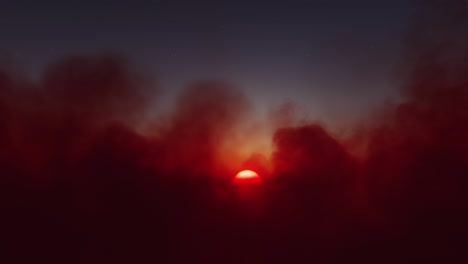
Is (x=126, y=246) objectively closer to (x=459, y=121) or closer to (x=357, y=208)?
(x=357, y=208)

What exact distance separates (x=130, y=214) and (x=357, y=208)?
35.8ft

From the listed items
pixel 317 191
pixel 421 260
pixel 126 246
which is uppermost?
pixel 317 191

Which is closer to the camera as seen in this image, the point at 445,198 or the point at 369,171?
the point at 445,198

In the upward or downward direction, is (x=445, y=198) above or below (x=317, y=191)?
below

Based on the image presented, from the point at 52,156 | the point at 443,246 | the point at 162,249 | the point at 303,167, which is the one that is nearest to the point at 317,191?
the point at 303,167

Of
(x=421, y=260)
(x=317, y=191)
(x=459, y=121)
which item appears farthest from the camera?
(x=317, y=191)

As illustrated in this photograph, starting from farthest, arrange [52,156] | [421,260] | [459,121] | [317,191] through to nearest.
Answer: [317,191] → [52,156] → [459,121] → [421,260]

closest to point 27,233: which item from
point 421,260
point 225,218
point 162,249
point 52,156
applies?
point 52,156

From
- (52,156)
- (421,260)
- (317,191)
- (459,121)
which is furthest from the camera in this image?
(317,191)

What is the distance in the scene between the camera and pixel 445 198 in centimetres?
2016

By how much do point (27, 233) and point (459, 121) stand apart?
19610 millimetres

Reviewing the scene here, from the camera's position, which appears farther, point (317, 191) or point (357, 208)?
point (317, 191)

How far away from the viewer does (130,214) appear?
21625mm

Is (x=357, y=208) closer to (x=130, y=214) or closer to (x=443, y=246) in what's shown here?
(x=443, y=246)
